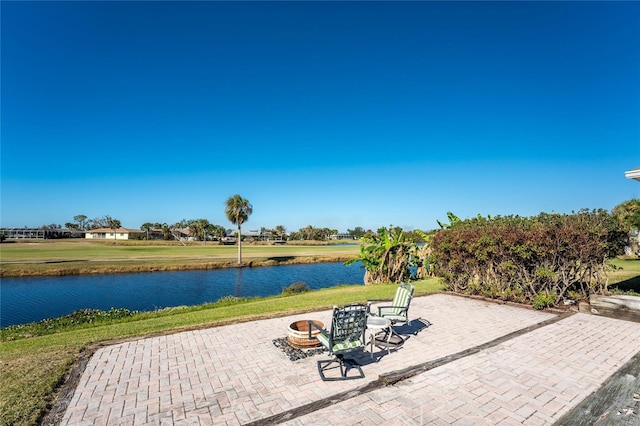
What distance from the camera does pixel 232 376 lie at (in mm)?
5430

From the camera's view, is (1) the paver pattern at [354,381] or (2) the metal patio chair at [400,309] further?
(2) the metal patio chair at [400,309]

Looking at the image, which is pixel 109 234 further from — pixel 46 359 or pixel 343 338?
pixel 343 338

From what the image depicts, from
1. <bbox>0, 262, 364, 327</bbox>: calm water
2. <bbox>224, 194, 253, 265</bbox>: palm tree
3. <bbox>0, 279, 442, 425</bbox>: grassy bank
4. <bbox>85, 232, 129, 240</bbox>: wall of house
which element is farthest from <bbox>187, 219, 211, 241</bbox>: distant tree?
<bbox>0, 279, 442, 425</bbox>: grassy bank

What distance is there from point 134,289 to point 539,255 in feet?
89.8

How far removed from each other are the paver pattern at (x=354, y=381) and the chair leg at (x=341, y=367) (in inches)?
5.4

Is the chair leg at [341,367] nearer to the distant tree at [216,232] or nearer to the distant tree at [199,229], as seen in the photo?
the distant tree at [199,229]

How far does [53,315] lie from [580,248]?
24.6 metres

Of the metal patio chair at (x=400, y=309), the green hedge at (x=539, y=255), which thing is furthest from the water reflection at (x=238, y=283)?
the metal patio chair at (x=400, y=309)

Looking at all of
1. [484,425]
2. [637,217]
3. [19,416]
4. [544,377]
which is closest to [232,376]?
[19,416]

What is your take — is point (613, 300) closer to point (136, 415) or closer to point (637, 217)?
point (637, 217)

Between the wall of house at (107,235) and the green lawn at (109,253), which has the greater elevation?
the wall of house at (107,235)

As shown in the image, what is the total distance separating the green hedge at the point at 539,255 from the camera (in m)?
9.60

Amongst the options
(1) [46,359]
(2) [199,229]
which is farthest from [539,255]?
(2) [199,229]

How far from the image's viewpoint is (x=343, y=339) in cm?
571
